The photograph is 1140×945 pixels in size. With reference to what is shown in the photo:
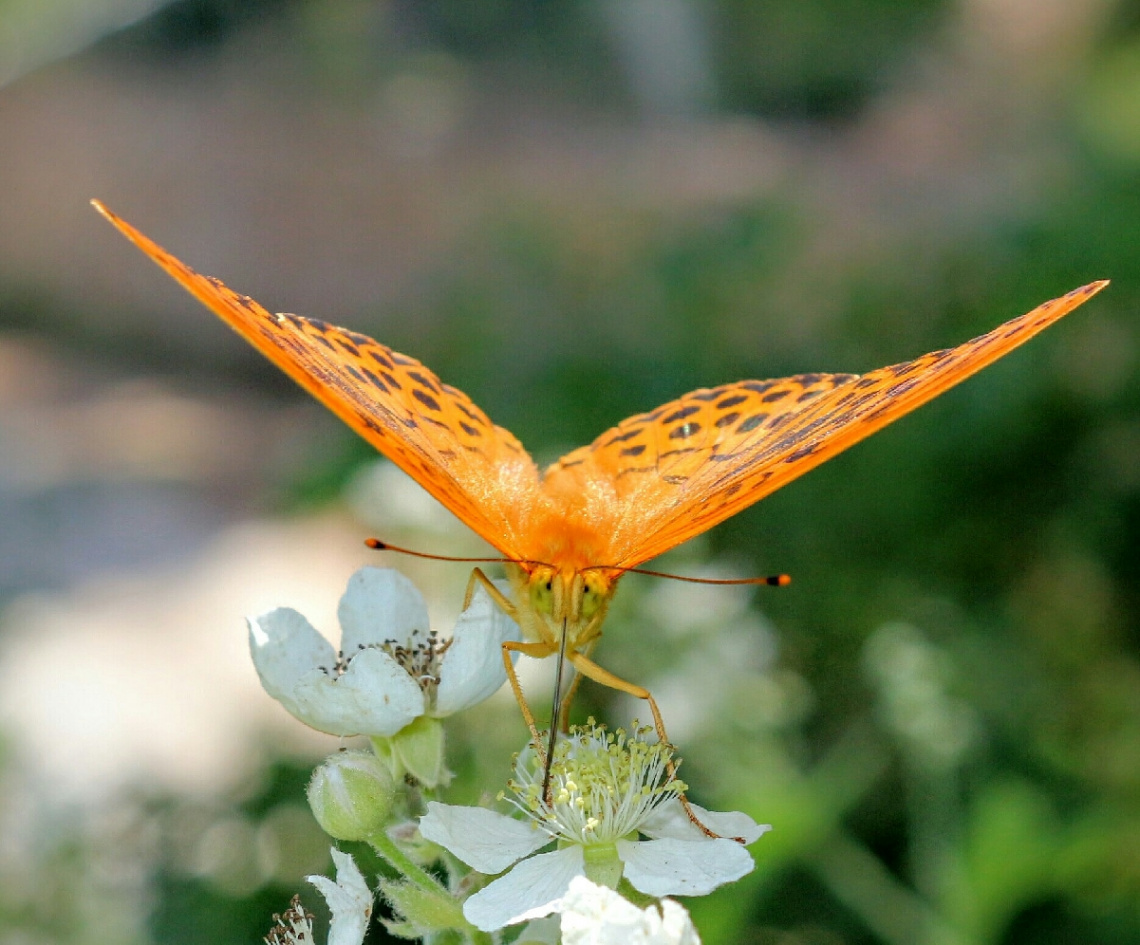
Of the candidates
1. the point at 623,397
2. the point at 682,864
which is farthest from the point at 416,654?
the point at 623,397

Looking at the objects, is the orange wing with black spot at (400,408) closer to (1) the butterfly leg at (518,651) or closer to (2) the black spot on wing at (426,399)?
(2) the black spot on wing at (426,399)

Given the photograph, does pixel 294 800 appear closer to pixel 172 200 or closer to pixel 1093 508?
pixel 1093 508

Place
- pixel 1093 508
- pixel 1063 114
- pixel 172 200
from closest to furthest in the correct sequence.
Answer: pixel 1093 508 → pixel 1063 114 → pixel 172 200

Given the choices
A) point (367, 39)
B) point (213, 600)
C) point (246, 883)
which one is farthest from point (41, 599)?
point (367, 39)

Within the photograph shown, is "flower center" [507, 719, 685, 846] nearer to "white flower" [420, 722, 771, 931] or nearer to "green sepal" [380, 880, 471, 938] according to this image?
"white flower" [420, 722, 771, 931]

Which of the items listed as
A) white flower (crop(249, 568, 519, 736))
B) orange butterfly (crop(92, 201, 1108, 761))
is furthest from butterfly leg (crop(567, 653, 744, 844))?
white flower (crop(249, 568, 519, 736))

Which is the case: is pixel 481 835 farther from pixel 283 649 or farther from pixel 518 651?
pixel 283 649
